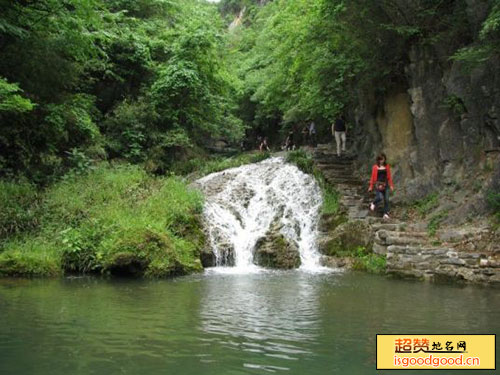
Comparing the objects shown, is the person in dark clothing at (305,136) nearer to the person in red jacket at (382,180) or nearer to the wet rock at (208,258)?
the person in red jacket at (382,180)

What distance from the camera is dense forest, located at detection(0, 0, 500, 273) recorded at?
14070 millimetres

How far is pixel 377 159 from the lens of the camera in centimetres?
1539

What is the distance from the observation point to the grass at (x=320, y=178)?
56.2 feet

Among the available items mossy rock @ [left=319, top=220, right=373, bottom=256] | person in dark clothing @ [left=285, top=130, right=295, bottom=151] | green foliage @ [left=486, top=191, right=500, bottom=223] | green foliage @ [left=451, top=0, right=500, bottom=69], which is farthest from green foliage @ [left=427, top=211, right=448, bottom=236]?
person in dark clothing @ [left=285, top=130, right=295, bottom=151]

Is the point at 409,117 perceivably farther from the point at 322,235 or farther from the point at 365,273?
the point at 365,273

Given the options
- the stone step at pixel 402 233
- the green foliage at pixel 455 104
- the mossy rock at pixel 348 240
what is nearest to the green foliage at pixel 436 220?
the stone step at pixel 402 233

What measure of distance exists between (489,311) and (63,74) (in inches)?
533

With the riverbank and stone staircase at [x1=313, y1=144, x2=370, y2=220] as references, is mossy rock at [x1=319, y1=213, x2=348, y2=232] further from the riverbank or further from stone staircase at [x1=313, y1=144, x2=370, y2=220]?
the riverbank

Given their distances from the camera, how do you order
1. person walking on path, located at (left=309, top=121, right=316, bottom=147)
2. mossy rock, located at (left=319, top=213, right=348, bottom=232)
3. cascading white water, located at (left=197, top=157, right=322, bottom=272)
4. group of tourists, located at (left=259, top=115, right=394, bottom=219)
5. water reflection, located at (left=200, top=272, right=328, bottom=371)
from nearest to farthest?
water reflection, located at (left=200, top=272, right=328, bottom=371)
cascading white water, located at (left=197, top=157, right=322, bottom=272)
group of tourists, located at (left=259, top=115, right=394, bottom=219)
mossy rock, located at (left=319, top=213, right=348, bottom=232)
person walking on path, located at (left=309, top=121, right=316, bottom=147)

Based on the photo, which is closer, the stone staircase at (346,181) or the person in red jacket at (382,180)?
the person in red jacket at (382,180)

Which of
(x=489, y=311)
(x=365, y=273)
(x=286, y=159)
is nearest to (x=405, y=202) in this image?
(x=365, y=273)

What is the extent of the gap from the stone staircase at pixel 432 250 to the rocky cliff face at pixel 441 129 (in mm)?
1176

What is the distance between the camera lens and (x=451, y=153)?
15.5m

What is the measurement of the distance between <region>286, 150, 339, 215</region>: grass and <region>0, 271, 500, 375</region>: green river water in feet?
18.7
